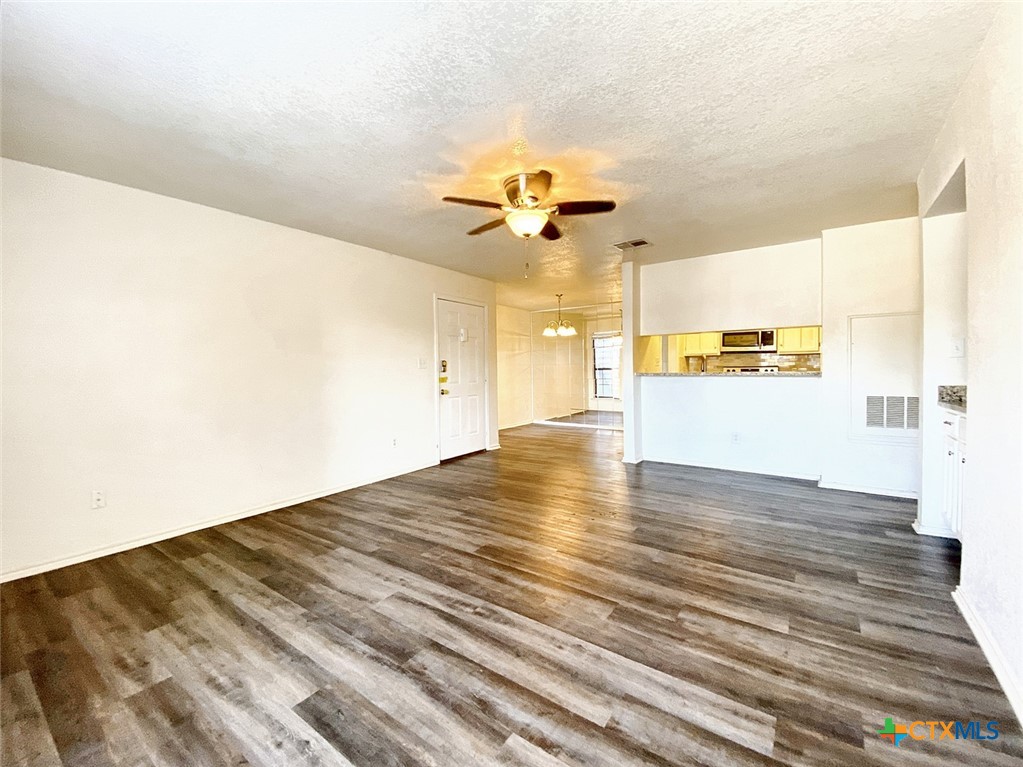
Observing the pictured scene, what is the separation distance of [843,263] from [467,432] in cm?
472

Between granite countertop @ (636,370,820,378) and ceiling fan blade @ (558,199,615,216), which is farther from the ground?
ceiling fan blade @ (558,199,615,216)

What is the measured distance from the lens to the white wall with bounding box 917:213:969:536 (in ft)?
9.36

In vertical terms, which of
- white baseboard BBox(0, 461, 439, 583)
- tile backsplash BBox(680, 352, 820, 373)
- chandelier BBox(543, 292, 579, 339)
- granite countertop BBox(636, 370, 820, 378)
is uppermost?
chandelier BBox(543, 292, 579, 339)

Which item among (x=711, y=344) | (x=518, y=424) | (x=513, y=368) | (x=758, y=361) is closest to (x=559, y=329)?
(x=513, y=368)

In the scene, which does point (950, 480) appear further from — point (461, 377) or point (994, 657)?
point (461, 377)

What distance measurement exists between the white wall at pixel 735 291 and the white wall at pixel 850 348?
0.37 meters

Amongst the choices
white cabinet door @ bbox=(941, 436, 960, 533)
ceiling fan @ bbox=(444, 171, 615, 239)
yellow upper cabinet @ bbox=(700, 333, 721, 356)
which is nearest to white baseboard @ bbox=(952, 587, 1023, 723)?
white cabinet door @ bbox=(941, 436, 960, 533)

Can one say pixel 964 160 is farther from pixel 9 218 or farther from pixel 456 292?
pixel 9 218

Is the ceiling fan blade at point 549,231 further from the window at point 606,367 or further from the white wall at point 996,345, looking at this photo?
the window at point 606,367

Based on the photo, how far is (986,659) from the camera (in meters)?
1.74

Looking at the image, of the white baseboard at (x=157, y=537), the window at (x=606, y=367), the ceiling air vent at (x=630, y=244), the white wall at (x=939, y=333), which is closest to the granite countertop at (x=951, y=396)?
the white wall at (x=939, y=333)

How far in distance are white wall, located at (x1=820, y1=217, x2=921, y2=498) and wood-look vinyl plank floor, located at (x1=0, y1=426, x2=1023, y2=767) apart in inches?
30.1

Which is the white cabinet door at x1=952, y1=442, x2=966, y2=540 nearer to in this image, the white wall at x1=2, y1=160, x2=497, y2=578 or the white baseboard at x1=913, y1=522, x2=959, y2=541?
the white baseboard at x1=913, y1=522, x2=959, y2=541

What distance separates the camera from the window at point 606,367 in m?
8.99
